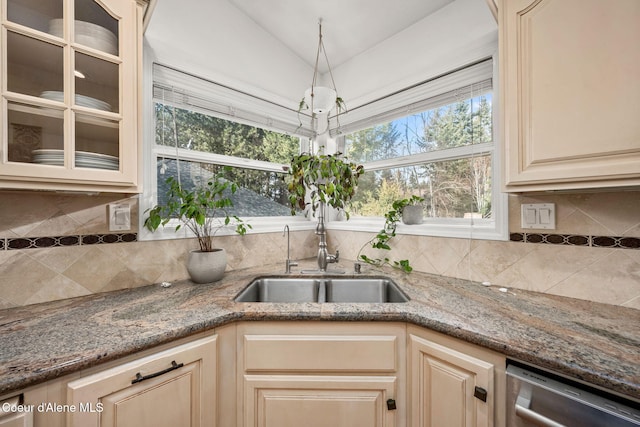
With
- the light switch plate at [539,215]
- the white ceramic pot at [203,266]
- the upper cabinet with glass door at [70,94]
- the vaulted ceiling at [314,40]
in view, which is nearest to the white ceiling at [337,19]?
the vaulted ceiling at [314,40]

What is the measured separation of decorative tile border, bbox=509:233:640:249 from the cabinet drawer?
2.77ft

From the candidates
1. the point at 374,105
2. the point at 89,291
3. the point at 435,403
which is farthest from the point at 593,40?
the point at 89,291

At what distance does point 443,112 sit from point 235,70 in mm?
1401

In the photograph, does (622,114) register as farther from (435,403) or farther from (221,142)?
(221,142)

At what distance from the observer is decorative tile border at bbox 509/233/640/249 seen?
1.02 metres

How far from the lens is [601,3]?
851mm

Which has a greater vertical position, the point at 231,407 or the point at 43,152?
the point at 43,152

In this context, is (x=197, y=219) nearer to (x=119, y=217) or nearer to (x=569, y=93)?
(x=119, y=217)

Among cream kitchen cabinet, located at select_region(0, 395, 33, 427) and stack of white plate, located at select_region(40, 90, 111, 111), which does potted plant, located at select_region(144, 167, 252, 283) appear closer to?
stack of white plate, located at select_region(40, 90, 111, 111)

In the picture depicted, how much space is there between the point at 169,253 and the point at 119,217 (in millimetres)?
300

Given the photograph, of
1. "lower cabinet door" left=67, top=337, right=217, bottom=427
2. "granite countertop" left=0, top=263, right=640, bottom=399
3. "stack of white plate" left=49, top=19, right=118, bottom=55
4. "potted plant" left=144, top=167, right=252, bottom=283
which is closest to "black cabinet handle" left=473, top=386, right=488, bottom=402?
"granite countertop" left=0, top=263, right=640, bottom=399

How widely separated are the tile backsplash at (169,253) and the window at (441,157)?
171 mm

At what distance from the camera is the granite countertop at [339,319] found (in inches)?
26.0

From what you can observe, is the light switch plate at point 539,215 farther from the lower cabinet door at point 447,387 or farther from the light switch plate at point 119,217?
the light switch plate at point 119,217
